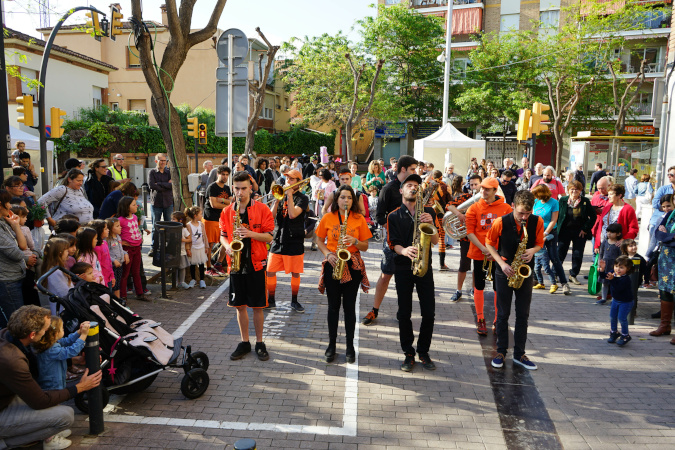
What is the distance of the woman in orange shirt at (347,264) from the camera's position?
588cm

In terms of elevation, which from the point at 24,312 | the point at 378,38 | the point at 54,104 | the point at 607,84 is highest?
the point at 378,38

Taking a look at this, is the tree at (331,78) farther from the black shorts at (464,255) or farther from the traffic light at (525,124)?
the black shorts at (464,255)

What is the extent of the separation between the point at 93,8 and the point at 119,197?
7.23 m

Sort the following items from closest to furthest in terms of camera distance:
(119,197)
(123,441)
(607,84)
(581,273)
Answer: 1. (123,441)
2. (119,197)
3. (581,273)
4. (607,84)

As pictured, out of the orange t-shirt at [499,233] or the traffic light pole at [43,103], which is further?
the traffic light pole at [43,103]

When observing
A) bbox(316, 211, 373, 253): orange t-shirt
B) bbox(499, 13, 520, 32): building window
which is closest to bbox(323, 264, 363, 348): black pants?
bbox(316, 211, 373, 253): orange t-shirt

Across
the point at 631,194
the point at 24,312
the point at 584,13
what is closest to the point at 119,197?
the point at 24,312

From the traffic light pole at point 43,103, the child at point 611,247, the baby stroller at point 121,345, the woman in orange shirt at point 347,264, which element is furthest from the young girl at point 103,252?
the traffic light pole at point 43,103

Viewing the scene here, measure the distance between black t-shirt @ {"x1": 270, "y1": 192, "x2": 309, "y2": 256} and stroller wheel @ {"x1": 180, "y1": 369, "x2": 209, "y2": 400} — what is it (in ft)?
8.92

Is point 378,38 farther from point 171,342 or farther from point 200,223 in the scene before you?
point 171,342

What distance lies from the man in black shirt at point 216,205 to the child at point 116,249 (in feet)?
6.75

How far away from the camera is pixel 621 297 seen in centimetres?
670

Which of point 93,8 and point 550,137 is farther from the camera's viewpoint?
point 550,137

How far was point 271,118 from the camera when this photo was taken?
1919 inches
